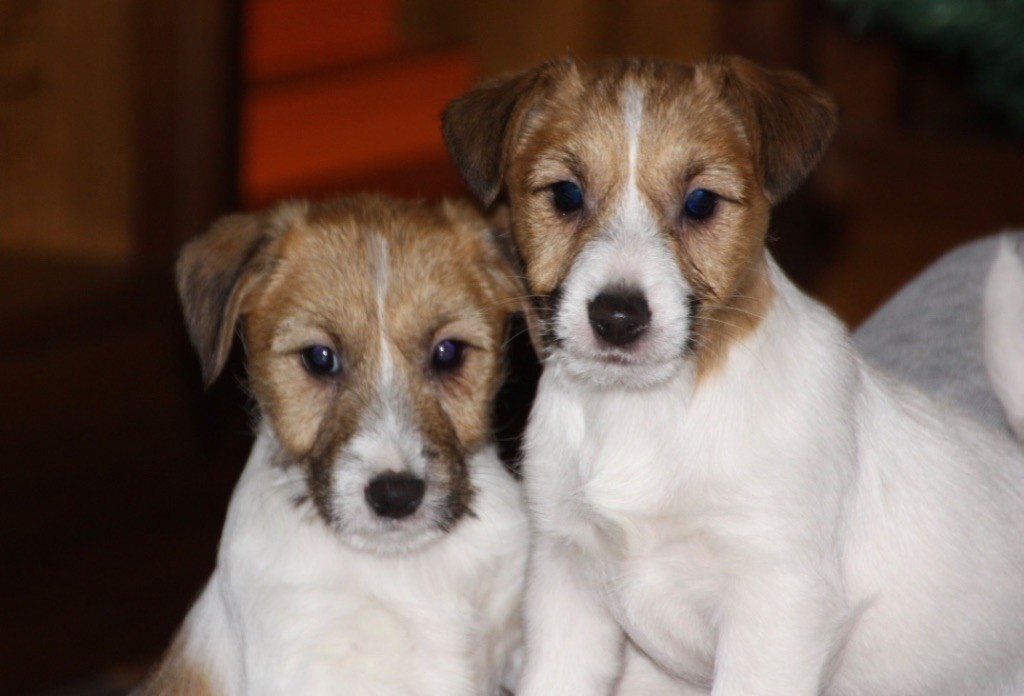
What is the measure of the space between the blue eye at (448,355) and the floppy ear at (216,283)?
43cm

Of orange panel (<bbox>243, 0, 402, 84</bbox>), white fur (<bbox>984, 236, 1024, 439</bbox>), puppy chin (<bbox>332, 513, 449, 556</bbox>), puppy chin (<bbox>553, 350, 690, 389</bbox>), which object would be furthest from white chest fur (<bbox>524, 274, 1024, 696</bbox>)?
orange panel (<bbox>243, 0, 402, 84</bbox>)

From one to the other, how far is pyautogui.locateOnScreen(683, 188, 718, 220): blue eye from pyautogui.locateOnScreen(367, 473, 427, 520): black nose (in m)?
0.73

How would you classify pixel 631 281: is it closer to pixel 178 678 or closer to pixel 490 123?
pixel 490 123

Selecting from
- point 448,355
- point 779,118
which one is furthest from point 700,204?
point 448,355

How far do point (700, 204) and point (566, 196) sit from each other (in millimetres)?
242

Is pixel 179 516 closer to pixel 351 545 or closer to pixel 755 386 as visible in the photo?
pixel 351 545

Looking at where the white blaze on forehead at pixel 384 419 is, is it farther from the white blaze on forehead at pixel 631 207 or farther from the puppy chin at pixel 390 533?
the white blaze on forehead at pixel 631 207

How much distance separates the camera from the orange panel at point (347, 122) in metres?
8.15

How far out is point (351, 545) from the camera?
3.01 metres

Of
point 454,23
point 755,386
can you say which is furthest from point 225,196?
point 755,386

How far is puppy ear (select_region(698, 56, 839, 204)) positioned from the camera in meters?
2.68

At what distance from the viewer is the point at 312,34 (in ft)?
29.5

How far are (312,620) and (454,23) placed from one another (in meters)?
6.87

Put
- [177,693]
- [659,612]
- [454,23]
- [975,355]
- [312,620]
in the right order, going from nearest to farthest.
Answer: [659,612] → [312,620] → [177,693] → [975,355] → [454,23]
